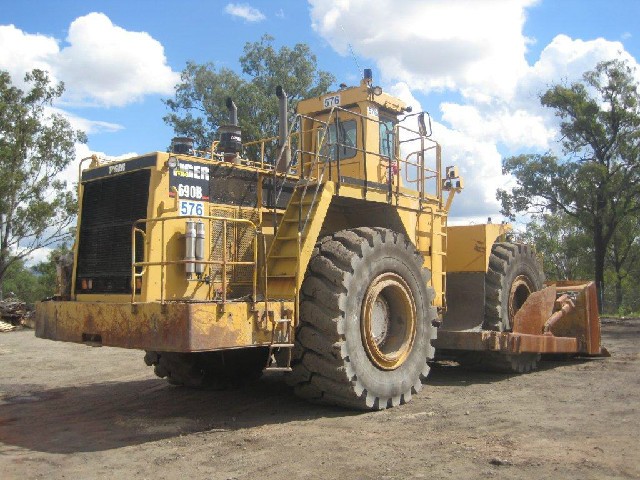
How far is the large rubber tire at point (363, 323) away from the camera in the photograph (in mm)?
6477

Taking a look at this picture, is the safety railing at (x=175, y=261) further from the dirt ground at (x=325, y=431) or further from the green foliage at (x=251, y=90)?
the green foliage at (x=251, y=90)

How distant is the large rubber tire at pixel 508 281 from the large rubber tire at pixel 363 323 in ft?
7.04

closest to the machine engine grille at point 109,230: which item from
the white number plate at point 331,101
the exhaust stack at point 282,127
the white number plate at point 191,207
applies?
the white number plate at point 191,207

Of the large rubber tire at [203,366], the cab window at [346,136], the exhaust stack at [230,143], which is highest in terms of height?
the cab window at [346,136]

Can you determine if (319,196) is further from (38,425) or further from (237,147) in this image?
(38,425)

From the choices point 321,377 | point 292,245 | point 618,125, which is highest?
Answer: point 618,125

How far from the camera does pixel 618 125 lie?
1088 inches

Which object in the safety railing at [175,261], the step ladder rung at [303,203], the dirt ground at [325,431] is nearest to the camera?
the dirt ground at [325,431]

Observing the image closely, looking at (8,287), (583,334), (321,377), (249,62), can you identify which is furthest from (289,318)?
(8,287)

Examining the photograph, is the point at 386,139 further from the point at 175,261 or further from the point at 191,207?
the point at 175,261

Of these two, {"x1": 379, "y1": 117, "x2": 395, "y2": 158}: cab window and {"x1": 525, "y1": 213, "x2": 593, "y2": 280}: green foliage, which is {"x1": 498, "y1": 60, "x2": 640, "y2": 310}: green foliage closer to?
{"x1": 525, "y1": 213, "x2": 593, "y2": 280}: green foliage

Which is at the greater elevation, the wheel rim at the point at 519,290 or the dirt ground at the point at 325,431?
the wheel rim at the point at 519,290

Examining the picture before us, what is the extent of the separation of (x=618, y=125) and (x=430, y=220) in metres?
22.6

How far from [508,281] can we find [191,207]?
552cm
